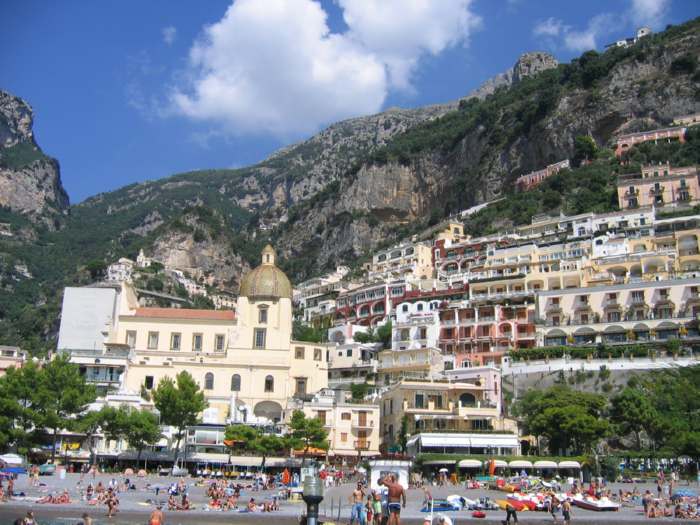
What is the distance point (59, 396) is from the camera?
54156 millimetres

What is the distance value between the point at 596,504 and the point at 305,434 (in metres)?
23.4

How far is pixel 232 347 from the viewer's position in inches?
2741

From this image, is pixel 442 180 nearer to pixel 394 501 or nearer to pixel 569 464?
pixel 569 464

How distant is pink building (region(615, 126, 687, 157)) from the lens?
116625mm

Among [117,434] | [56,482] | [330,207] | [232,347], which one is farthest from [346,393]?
[330,207]

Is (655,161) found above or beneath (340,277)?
above

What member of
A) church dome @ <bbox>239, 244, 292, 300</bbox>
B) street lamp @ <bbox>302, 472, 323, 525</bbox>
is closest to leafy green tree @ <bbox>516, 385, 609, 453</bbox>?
church dome @ <bbox>239, 244, 292, 300</bbox>

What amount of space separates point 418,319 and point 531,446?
87.1 feet

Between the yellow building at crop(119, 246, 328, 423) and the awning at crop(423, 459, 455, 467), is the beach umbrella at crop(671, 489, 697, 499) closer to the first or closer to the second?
the awning at crop(423, 459, 455, 467)

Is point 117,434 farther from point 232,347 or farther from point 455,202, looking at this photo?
point 455,202

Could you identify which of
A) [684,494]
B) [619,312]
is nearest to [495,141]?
[619,312]

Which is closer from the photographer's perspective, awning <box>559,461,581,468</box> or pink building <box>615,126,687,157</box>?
awning <box>559,461,581,468</box>

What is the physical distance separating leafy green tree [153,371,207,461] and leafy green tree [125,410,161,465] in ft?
4.05

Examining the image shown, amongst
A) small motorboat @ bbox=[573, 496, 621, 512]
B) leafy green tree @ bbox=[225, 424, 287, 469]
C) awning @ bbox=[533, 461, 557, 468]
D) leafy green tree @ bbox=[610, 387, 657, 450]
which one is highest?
leafy green tree @ bbox=[610, 387, 657, 450]
